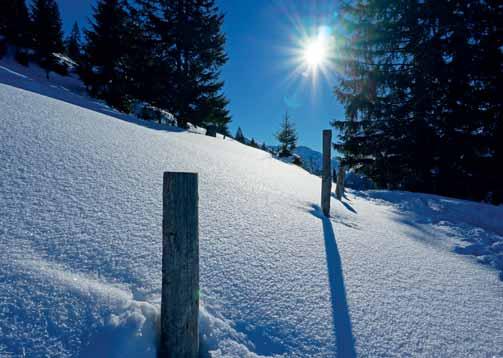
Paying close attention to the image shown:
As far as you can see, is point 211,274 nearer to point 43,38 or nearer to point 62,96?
point 62,96

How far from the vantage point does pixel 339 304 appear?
1487 mm

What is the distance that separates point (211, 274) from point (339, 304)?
905 mm

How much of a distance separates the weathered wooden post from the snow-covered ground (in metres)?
0.13

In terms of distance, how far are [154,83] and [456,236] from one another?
13.0 meters

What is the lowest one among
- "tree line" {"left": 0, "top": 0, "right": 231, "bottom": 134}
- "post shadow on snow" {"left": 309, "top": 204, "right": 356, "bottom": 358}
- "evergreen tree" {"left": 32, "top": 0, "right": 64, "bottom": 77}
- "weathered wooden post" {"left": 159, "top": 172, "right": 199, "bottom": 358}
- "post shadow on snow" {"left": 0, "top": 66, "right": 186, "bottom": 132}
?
"post shadow on snow" {"left": 309, "top": 204, "right": 356, "bottom": 358}

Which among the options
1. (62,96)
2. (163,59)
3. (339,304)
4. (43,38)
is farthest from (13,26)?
(339,304)

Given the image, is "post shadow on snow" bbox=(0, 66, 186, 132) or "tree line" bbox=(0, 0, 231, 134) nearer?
"post shadow on snow" bbox=(0, 66, 186, 132)

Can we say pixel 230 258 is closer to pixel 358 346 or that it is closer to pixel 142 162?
pixel 358 346

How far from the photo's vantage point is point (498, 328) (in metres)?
1.57

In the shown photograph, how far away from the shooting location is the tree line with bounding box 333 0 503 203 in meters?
7.72

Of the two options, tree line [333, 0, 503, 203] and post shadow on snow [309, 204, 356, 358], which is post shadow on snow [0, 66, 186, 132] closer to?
post shadow on snow [309, 204, 356, 358]

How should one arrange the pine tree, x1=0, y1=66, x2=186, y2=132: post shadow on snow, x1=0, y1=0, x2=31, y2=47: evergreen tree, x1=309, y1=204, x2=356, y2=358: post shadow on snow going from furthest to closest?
x1=0, y1=0, x2=31, y2=47: evergreen tree → the pine tree → x1=0, y1=66, x2=186, y2=132: post shadow on snow → x1=309, y1=204, x2=356, y2=358: post shadow on snow

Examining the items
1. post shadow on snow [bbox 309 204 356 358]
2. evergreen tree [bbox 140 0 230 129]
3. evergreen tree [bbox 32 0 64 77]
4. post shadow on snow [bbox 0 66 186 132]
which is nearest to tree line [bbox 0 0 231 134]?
evergreen tree [bbox 140 0 230 129]

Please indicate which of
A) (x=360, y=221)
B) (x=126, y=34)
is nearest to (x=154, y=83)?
(x=126, y=34)
